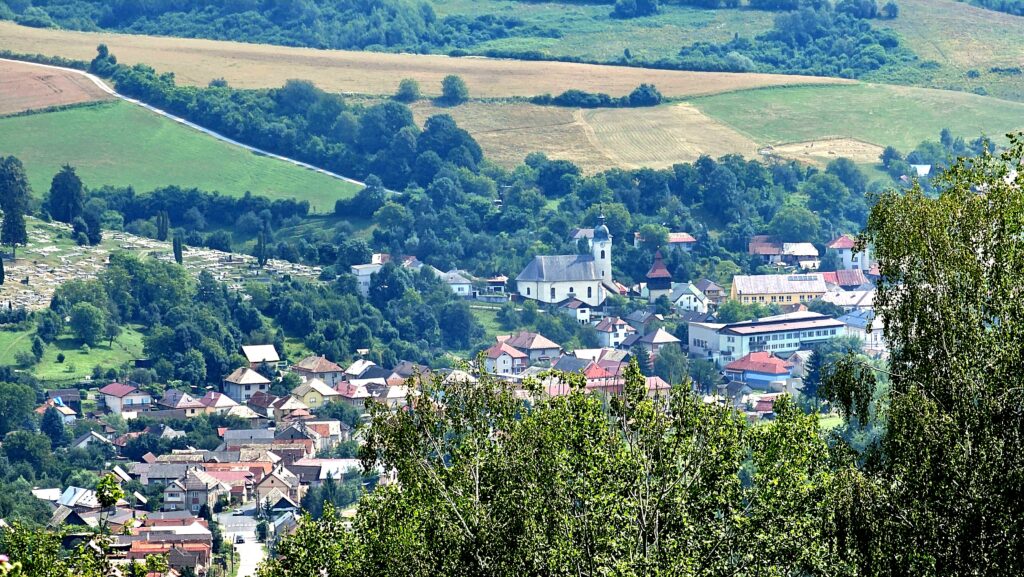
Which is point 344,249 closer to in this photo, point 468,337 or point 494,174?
point 468,337

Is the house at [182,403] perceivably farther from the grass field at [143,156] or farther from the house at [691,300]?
the grass field at [143,156]

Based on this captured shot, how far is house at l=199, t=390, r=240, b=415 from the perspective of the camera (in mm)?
85375

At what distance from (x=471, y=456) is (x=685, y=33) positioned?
15146 cm

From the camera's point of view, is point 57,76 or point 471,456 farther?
point 57,76

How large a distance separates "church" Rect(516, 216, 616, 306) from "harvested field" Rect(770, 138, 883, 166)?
26.5 m

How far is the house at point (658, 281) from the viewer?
113188 millimetres

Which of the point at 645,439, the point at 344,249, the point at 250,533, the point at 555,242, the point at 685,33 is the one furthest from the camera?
the point at 685,33

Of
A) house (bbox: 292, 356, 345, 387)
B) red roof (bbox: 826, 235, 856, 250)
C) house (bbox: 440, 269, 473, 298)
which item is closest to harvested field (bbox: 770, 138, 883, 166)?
red roof (bbox: 826, 235, 856, 250)

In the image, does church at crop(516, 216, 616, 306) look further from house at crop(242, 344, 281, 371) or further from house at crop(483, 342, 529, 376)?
house at crop(242, 344, 281, 371)

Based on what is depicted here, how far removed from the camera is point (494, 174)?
13325cm

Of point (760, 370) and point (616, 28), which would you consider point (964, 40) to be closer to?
point (616, 28)

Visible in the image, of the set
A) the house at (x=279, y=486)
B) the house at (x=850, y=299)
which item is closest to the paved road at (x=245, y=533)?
the house at (x=279, y=486)

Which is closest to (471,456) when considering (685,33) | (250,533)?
(250,533)

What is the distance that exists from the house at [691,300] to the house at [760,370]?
12.3 metres
